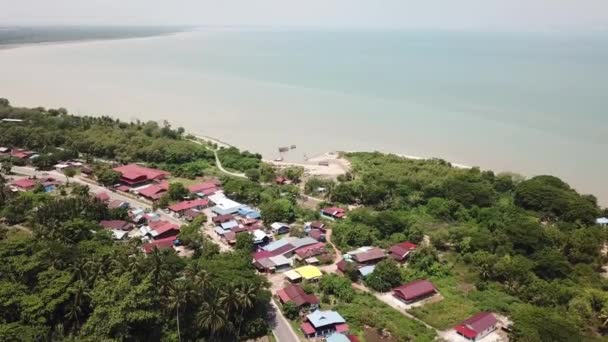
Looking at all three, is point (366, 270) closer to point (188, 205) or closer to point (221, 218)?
point (221, 218)

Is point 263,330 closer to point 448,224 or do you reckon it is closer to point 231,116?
point 448,224

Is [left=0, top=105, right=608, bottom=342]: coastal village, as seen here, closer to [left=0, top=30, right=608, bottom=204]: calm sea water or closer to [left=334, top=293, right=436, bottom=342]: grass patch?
[left=334, top=293, right=436, bottom=342]: grass patch

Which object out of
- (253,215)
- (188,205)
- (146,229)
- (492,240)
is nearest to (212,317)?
(146,229)

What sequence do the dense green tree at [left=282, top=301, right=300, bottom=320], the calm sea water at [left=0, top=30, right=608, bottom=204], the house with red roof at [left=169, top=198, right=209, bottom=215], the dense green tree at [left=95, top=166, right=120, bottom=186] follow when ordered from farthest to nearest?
the calm sea water at [left=0, top=30, right=608, bottom=204]
the dense green tree at [left=95, top=166, right=120, bottom=186]
the house with red roof at [left=169, top=198, right=209, bottom=215]
the dense green tree at [left=282, top=301, right=300, bottom=320]

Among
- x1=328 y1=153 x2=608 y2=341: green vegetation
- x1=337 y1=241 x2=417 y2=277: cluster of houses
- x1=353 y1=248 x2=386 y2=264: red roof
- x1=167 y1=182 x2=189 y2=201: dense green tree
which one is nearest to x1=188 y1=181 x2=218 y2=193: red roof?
x1=167 y1=182 x2=189 y2=201: dense green tree

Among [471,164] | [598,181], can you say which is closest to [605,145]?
[598,181]

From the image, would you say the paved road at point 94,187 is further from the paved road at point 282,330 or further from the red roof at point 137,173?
the paved road at point 282,330
